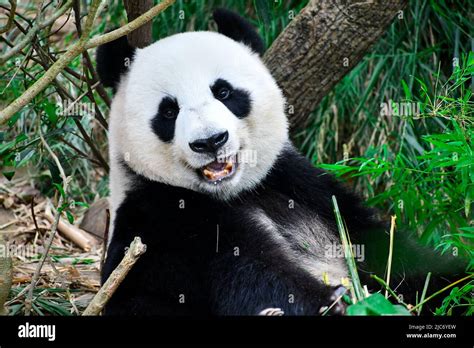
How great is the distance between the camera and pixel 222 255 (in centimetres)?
315

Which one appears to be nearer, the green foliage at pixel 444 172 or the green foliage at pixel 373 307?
the green foliage at pixel 373 307

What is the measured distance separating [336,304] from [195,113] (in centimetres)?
96

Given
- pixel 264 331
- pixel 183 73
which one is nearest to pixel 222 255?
pixel 264 331

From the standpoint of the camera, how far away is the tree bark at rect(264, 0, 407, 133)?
4.41 metres

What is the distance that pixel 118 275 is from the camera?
2957 mm

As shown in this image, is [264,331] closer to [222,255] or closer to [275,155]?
[222,255]

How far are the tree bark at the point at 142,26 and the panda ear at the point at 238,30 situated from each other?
1.83ft

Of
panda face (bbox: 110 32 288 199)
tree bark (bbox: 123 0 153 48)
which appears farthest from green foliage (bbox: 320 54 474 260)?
tree bark (bbox: 123 0 153 48)

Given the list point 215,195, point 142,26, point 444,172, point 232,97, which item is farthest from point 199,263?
point 142,26

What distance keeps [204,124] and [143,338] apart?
882 millimetres

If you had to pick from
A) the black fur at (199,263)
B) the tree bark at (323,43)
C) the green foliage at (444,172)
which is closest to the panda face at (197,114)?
the black fur at (199,263)

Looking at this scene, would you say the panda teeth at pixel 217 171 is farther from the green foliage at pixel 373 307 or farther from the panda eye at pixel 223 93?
the green foliage at pixel 373 307

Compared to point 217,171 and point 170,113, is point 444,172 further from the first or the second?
point 170,113

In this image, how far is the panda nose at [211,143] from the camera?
308cm
